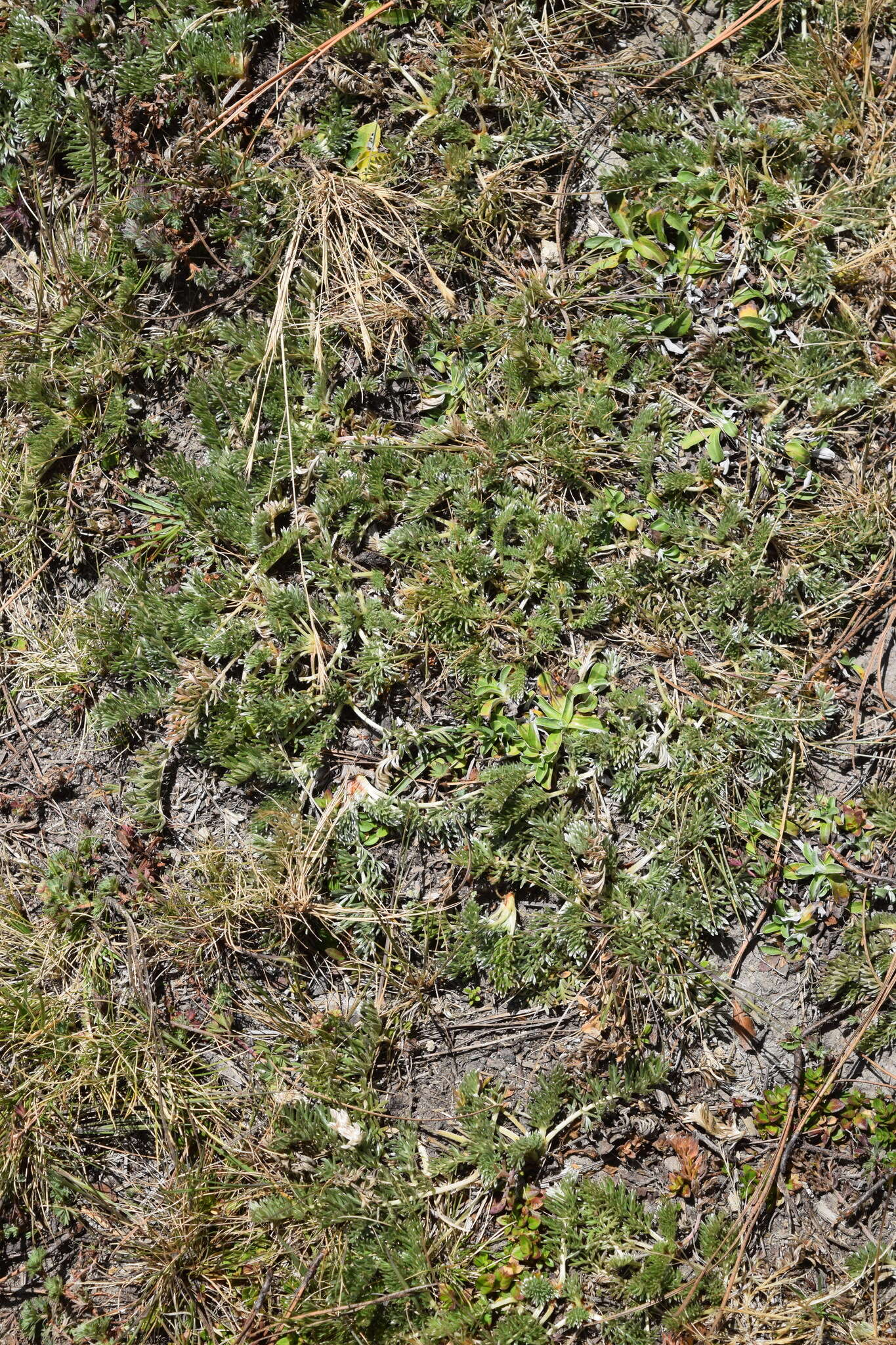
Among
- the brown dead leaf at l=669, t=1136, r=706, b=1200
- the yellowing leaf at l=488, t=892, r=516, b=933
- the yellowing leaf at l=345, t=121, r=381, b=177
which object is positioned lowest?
the brown dead leaf at l=669, t=1136, r=706, b=1200

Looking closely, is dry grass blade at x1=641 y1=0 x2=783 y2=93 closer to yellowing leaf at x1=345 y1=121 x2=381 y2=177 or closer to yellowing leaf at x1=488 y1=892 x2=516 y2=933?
yellowing leaf at x1=345 y1=121 x2=381 y2=177

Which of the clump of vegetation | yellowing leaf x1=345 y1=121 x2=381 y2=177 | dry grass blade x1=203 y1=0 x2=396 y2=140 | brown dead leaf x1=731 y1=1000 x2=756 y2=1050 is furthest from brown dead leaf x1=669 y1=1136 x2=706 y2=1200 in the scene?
dry grass blade x1=203 y1=0 x2=396 y2=140

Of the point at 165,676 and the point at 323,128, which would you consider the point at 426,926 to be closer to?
the point at 165,676

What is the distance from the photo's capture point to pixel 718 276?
315 centimetres

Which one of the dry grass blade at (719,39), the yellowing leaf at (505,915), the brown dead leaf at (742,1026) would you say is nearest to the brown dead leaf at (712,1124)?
the brown dead leaf at (742,1026)

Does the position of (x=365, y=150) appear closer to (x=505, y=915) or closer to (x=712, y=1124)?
(x=505, y=915)

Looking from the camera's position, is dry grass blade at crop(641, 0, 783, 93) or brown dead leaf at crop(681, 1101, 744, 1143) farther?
dry grass blade at crop(641, 0, 783, 93)

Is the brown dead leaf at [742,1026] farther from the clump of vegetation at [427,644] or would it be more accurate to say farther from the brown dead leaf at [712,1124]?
the brown dead leaf at [712,1124]

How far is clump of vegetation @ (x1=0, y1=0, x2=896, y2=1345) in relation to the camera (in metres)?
2.88

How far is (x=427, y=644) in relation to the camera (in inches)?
120

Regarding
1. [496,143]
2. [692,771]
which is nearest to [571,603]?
[692,771]

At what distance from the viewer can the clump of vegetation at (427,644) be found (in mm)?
2875

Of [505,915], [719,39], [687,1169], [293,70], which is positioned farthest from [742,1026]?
[293,70]

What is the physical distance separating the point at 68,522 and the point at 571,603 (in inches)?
69.0
